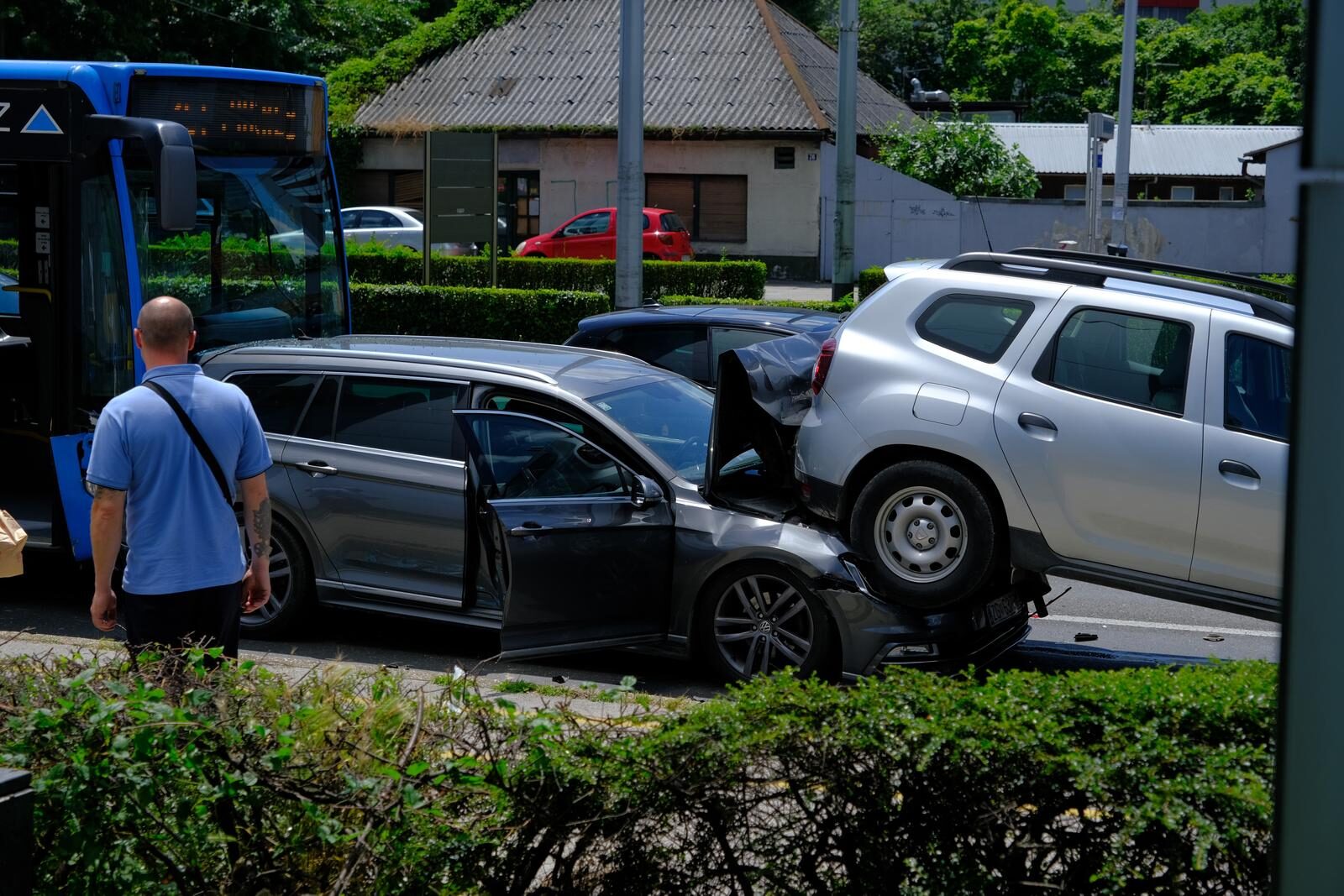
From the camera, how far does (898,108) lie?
4259 cm

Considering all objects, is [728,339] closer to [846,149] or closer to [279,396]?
[279,396]

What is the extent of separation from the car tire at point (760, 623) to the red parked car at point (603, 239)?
2477 cm

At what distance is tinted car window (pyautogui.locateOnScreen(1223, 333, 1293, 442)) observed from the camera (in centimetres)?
675

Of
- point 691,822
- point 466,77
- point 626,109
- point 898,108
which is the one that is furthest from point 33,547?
point 898,108

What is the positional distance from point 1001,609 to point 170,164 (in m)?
4.83

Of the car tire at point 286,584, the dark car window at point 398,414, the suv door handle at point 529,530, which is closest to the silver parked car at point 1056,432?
the suv door handle at point 529,530

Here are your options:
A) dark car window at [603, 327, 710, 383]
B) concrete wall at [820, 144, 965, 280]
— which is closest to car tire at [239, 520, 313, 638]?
dark car window at [603, 327, 710, 383]

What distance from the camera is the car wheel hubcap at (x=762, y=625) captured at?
7.02 m

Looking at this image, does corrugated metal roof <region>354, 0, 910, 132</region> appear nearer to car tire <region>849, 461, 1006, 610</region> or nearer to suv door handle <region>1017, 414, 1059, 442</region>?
car tire <region>849, 461, 1006, 610</region>

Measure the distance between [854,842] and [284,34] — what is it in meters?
40.4

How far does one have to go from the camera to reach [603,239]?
32.7m

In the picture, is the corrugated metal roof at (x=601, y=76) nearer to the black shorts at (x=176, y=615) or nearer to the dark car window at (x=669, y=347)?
the dark car window at (x=669, y=347)

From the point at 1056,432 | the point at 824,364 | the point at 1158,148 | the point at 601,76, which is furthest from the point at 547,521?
the point at 1158,148

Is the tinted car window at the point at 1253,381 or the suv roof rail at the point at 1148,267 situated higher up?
the suv roof rail at the point at 1148,267
